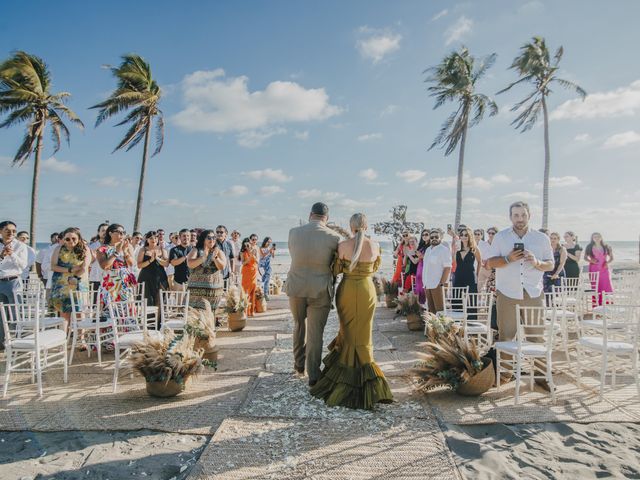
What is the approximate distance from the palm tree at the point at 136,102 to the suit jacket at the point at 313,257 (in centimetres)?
1309

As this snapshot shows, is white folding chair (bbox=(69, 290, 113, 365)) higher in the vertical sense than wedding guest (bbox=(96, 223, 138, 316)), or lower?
lower

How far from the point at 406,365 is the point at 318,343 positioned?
1718 millimetres

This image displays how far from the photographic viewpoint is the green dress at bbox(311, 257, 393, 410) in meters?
3.98

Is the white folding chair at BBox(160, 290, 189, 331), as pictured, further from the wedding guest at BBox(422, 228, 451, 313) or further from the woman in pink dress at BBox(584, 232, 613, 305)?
the woman in pink dress at BBox(584, 232, 613, 305)

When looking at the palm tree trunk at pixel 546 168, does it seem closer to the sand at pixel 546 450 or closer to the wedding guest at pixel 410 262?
the wedding guest at pixel 410 262

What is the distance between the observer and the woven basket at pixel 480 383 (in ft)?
13.5

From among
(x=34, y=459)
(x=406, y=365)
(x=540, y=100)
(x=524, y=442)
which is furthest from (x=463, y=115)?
(x=34, y=459)

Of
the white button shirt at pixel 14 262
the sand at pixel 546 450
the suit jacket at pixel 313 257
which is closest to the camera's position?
the sand at pixel 546 450

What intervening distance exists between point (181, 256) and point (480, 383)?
18.2ft

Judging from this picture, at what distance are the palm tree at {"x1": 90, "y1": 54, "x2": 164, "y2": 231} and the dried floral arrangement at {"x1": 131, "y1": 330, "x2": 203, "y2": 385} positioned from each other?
12676mm

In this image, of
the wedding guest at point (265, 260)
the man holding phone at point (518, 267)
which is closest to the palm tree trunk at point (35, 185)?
the wedding guest at point (265, 260)

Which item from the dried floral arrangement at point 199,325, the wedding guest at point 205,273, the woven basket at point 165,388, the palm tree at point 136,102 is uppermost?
the palm tree at point 136,102

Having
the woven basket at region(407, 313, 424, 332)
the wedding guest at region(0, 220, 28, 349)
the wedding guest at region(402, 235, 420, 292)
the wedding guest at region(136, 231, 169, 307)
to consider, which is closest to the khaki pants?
the woven basket at region(407, 313, 424, 332)

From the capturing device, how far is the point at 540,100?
726 inches
